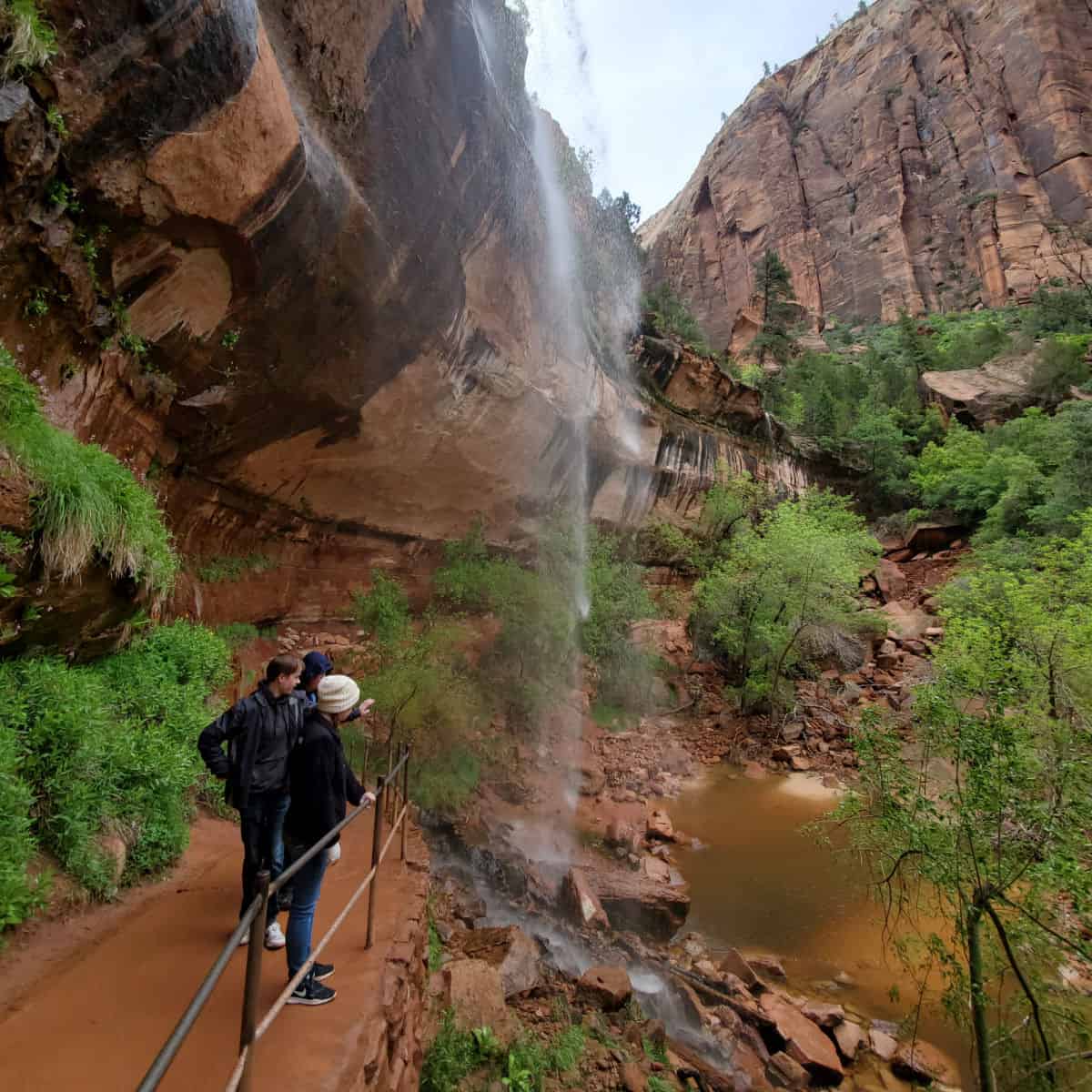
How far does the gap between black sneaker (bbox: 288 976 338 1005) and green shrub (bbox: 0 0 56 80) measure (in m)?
6.64

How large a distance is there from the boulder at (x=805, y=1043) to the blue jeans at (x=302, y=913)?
19.0ft

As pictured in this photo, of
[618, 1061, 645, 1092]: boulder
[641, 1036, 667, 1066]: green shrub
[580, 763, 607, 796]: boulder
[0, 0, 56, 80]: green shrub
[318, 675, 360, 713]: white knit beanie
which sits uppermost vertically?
[0, 0, 56, 80]: green shrub

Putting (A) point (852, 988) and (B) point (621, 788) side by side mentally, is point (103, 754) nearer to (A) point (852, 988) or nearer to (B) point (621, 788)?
(A) point (852, 988)

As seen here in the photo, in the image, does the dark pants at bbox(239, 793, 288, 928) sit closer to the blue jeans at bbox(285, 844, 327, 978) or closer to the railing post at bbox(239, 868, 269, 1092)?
the blue jeans at bbox(285, 844, 327, 978)

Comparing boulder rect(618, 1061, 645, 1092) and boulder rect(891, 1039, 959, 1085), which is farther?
boulder rect(891, 1039, 959, 1085)

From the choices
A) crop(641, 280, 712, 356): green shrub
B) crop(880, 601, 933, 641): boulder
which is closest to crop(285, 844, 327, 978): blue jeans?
crop(880, 601, 933, 641): boulder

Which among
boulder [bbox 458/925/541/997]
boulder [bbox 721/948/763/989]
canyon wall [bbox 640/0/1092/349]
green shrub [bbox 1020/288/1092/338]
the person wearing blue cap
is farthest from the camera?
canyon wall [bbox 640/0/1092/349]

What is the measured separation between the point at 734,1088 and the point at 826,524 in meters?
17.1

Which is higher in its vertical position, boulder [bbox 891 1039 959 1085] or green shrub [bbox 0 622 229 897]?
green shrub [bbox 0 622 229 897]

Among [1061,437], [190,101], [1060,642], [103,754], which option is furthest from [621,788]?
[1061,437]

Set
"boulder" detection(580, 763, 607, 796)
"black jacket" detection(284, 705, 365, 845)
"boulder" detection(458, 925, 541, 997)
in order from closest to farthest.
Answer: "black jacket" detection(284, 705, 365, 845) < "boulder" detection(458, 925, 541, 997) < "boulder" detection(580, 763, 607, 796)

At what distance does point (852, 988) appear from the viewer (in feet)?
23.7

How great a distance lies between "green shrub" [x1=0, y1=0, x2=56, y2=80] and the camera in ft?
14.0

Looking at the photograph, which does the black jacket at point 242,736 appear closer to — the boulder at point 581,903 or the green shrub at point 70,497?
the green shrub at point 70,497
